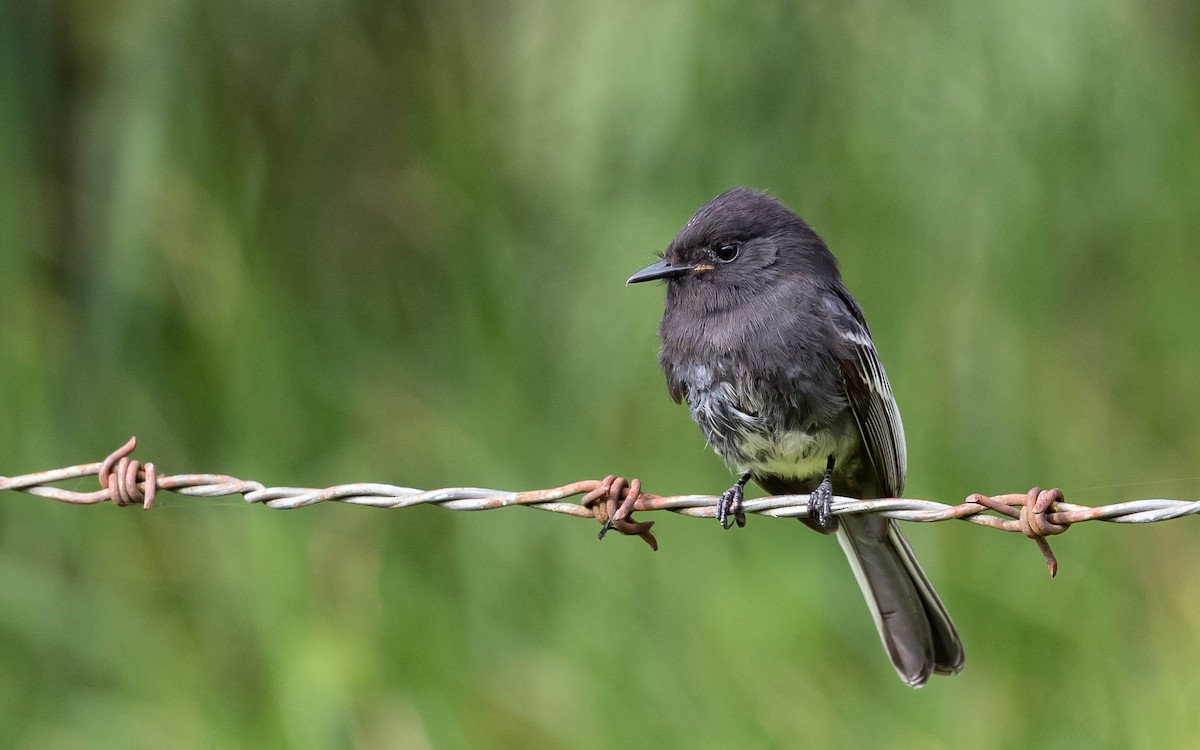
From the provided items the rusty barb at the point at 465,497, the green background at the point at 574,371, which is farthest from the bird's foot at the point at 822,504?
the green background at the point at 574,371

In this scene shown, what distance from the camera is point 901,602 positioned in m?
3.36

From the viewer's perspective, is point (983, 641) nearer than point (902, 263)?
Yes

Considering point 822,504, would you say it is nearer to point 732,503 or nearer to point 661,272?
point 732,503

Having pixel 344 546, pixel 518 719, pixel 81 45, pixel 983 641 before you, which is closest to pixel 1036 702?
pixel 983 641

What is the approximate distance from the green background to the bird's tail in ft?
4.84

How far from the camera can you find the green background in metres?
4.98

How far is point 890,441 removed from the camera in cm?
354

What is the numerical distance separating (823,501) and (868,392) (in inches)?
16.2

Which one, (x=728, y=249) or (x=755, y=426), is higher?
(x=728, y=249)

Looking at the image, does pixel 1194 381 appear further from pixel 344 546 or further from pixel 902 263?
pixel 344 546

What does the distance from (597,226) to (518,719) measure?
2.09 meters

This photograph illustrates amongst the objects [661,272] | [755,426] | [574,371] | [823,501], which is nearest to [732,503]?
[755,426]

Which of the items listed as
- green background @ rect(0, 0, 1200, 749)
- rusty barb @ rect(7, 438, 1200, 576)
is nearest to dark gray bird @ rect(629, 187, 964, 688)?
rusty barb @ rect(7, 438, 1200, 576)

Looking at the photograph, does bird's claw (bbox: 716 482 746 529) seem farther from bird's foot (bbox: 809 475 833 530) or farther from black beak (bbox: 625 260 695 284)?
black beak (bbox: 625 260 695 284)
